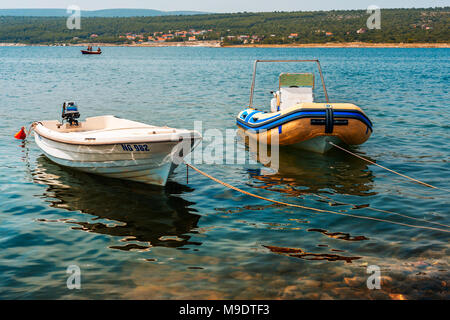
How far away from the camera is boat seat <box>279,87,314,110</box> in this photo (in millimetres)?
14789

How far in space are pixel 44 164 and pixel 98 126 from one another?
1.89m

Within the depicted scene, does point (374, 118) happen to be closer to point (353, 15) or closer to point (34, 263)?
point (34, 263)

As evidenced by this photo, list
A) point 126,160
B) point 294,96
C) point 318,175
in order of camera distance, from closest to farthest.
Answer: point 126,160, point 318,175, point 294,96

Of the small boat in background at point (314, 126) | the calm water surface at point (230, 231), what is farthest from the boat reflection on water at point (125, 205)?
the small boat in background at point (314, 126)

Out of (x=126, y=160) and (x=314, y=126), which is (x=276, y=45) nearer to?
(x=314, y=126)

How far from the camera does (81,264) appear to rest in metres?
6.43

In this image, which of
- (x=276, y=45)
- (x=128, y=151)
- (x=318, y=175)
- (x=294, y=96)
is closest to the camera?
(x=128, y=151)

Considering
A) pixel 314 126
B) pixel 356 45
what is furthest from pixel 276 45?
pixel 314 126

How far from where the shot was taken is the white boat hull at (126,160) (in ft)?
31.2

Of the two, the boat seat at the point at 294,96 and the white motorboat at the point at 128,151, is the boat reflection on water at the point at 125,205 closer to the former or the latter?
the white motorboat at the point at 128,151

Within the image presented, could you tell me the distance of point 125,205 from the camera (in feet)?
29.5

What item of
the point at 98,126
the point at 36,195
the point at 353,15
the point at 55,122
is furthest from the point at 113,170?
the point at 353,15

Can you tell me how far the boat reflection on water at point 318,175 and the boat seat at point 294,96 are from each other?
220 centimetres

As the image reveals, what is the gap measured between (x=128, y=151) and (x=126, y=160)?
327 mm
